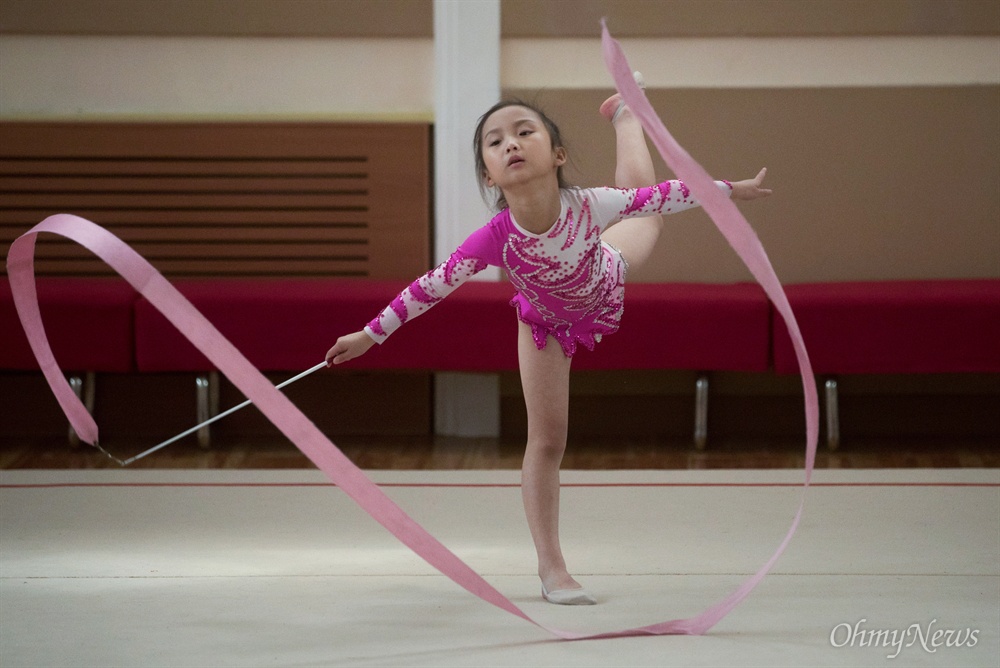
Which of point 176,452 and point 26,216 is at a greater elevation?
point 26,216

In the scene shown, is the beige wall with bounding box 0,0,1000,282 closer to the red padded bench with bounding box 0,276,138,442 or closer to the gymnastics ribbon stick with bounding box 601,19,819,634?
the red padded bench with bounding box 0,276,138,442

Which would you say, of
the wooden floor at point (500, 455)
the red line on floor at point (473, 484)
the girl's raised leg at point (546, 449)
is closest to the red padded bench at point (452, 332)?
the wooden floor at point (500, 455)

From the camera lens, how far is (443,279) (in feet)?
6.15

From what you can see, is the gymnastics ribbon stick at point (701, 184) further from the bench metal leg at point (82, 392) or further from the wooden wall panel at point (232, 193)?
the bench metal leg at point (82, 392)

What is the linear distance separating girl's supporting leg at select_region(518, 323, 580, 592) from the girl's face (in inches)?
11.9

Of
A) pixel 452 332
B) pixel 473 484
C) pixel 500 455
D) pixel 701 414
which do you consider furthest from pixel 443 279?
pixel 701 414

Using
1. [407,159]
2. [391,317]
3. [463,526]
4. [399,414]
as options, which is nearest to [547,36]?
[407,159]

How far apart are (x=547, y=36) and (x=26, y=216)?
172 centimetres

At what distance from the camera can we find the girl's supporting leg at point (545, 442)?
1.98 meters

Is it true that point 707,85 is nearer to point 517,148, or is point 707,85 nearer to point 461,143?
point 461,143

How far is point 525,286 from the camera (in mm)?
1926

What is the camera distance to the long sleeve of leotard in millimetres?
1871

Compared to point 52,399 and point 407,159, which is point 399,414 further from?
point 52,399

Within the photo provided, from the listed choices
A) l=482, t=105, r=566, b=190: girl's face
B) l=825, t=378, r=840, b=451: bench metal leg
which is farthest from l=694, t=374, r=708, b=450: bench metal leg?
l=482, t=105, r=566, b=190: girl's face
